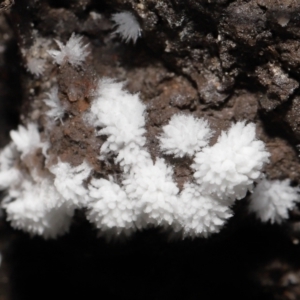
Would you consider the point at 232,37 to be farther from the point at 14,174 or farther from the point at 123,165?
the point at 14,174

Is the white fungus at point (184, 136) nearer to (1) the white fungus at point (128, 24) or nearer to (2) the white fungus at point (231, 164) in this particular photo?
(2) the white fungus at point (231, 164)

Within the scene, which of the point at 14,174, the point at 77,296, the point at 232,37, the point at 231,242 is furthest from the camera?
the point at 77,296

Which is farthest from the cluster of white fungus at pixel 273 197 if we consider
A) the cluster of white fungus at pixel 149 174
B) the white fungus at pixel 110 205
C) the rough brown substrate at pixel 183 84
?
the white fungus at pixel 110 205

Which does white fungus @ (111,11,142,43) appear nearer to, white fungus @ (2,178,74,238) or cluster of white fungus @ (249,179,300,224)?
white fungus @ (2,178,74,238)

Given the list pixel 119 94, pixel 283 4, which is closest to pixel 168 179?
pixel 119 94

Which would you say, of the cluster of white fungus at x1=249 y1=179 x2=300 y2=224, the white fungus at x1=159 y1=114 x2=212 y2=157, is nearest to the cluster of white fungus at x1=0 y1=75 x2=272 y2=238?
the white fungus at x1=159 y1=114 x2=212 y2=157
